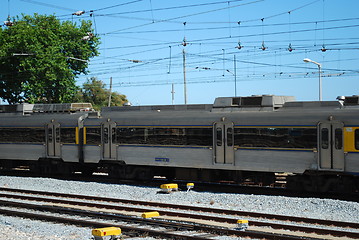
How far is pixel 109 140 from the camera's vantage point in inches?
997

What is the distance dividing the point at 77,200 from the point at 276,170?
7.79 m

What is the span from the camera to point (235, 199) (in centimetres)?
1897

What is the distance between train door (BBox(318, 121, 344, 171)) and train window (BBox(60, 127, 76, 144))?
13.2 m

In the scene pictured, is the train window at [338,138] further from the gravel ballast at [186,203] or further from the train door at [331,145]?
the gravel ballast at [186,203]

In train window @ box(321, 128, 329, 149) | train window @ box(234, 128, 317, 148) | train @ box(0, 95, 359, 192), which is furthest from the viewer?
train window @ box(234, 128, 317, 148)

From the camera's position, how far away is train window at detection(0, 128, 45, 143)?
28.6 meters

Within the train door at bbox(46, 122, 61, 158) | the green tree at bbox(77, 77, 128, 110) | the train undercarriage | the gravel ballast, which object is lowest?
the gravel ballast

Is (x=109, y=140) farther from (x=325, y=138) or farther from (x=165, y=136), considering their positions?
(x=325, y=138)

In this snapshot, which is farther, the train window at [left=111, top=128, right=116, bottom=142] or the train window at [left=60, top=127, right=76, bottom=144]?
the train window at [left=60, top=127, right=76, bottom=144]

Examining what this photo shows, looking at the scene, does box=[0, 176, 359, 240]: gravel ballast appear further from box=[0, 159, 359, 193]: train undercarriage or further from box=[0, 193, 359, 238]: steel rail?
box=[0, 193, 359, 238]: steel rail

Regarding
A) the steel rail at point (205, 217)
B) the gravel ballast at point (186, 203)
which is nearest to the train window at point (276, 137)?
the gravel ballast at point (186, 203)

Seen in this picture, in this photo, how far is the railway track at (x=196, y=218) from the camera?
1328 cm

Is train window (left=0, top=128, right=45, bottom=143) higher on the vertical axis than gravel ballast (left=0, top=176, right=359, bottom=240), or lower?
higher

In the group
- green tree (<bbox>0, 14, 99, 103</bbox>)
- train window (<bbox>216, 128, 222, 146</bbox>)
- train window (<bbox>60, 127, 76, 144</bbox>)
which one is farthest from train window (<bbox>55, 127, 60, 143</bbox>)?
green tree (<bbox>0, 14, 99, 103</bbox>)
